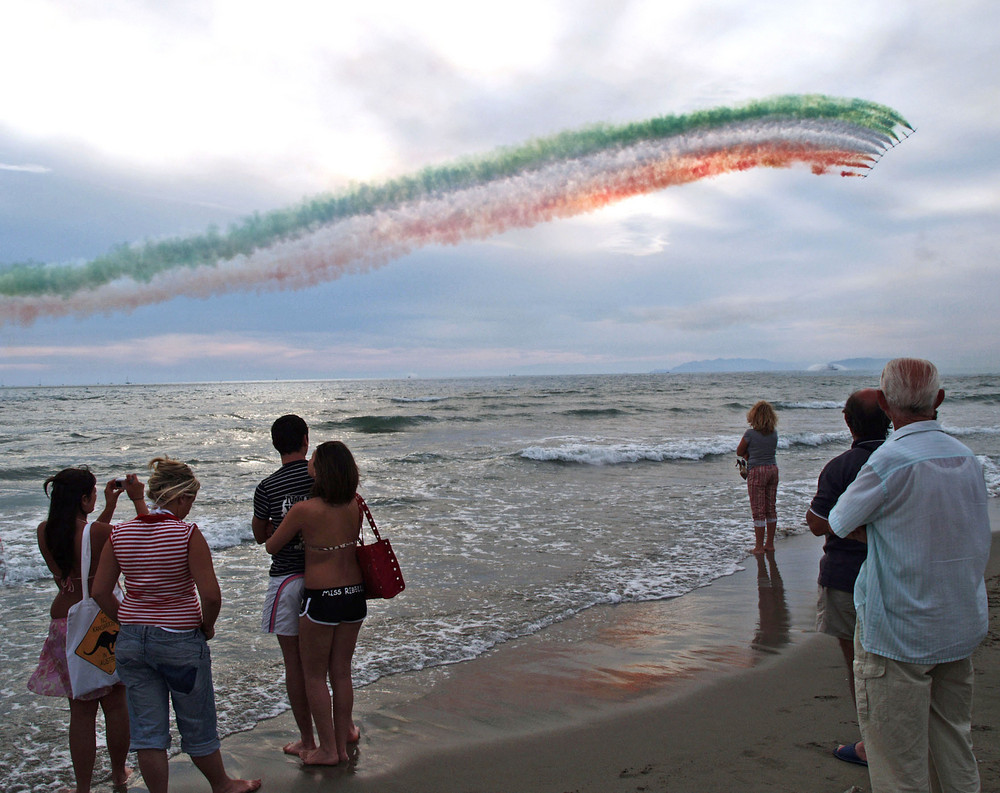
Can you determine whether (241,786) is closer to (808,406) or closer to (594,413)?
(594,413)

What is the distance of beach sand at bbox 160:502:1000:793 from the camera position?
3.57 m

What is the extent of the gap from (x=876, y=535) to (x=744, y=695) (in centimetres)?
262

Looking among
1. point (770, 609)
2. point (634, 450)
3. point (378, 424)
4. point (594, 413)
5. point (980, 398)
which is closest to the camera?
point (770, 609)

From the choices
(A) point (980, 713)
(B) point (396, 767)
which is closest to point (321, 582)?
(B) point (396, 767)

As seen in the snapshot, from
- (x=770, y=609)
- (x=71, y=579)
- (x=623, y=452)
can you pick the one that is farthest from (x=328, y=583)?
(x=623, y=452)

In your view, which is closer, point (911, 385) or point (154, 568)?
point (911, 385)

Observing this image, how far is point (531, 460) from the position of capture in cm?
1902

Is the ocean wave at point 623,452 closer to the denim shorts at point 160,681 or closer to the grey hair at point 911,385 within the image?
the denim shorts at point 160,681

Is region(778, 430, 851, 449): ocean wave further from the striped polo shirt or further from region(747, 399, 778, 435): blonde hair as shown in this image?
the striped polo shirt

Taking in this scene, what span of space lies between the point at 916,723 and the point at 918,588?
487 mm

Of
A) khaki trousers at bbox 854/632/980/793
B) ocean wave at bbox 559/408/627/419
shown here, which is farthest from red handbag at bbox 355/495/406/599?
ocean wave at bbox 559/408/627/419

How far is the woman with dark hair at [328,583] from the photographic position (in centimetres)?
354

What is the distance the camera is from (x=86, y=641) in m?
3.42

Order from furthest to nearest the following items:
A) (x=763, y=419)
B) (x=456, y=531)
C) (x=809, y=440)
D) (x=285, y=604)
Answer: (x=809, y=440), (x=456, y=531), (x=763, y=419), (x=285, y=604)
